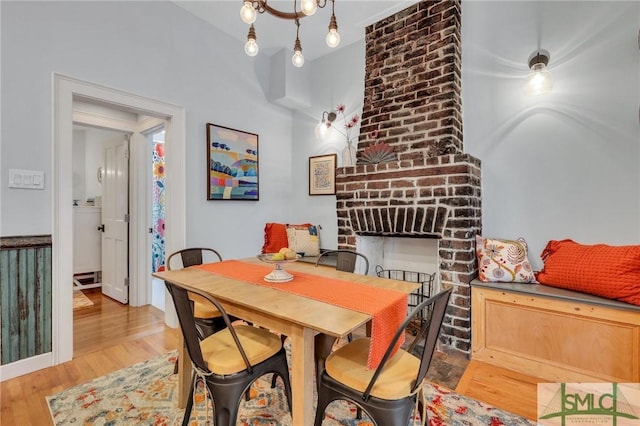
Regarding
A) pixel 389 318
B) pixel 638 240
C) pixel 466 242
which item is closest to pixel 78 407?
pixel 389 318

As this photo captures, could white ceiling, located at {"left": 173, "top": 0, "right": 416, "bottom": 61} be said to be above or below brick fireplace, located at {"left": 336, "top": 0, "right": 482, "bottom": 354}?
above

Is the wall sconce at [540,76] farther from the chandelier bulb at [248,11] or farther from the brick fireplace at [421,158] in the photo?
the chandelier bulb at [248,11]

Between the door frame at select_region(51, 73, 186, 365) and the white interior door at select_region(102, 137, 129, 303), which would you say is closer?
the door frame at select_region(51, 73, 186, 365)

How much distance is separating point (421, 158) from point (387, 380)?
189 centimetres

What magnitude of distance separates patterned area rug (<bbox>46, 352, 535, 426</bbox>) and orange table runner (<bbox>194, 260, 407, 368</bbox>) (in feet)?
2.42

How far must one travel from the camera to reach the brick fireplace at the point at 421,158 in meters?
2.37

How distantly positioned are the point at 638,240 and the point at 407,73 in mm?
2182

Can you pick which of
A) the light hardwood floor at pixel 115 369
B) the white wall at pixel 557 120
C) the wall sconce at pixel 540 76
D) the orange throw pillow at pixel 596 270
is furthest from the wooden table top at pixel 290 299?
the wall sconce at pixel 540 76

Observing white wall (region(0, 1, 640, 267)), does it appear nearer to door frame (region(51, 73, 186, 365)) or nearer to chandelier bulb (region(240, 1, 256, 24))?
door frame (region(51, 73, 186, 365))

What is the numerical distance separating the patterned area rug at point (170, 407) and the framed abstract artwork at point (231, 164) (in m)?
1.78

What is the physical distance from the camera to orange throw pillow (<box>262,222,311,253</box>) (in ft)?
11.6

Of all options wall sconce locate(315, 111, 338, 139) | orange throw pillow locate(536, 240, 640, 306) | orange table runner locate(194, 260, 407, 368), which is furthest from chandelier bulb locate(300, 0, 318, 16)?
orange throw pillow locate(536, 240, 640, 306)

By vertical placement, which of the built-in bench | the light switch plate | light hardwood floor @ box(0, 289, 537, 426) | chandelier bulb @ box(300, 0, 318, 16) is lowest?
light hardwood floor @ box(0, 289, 537, 426)

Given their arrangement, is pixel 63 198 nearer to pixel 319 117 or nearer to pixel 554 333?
pixel 319 117
